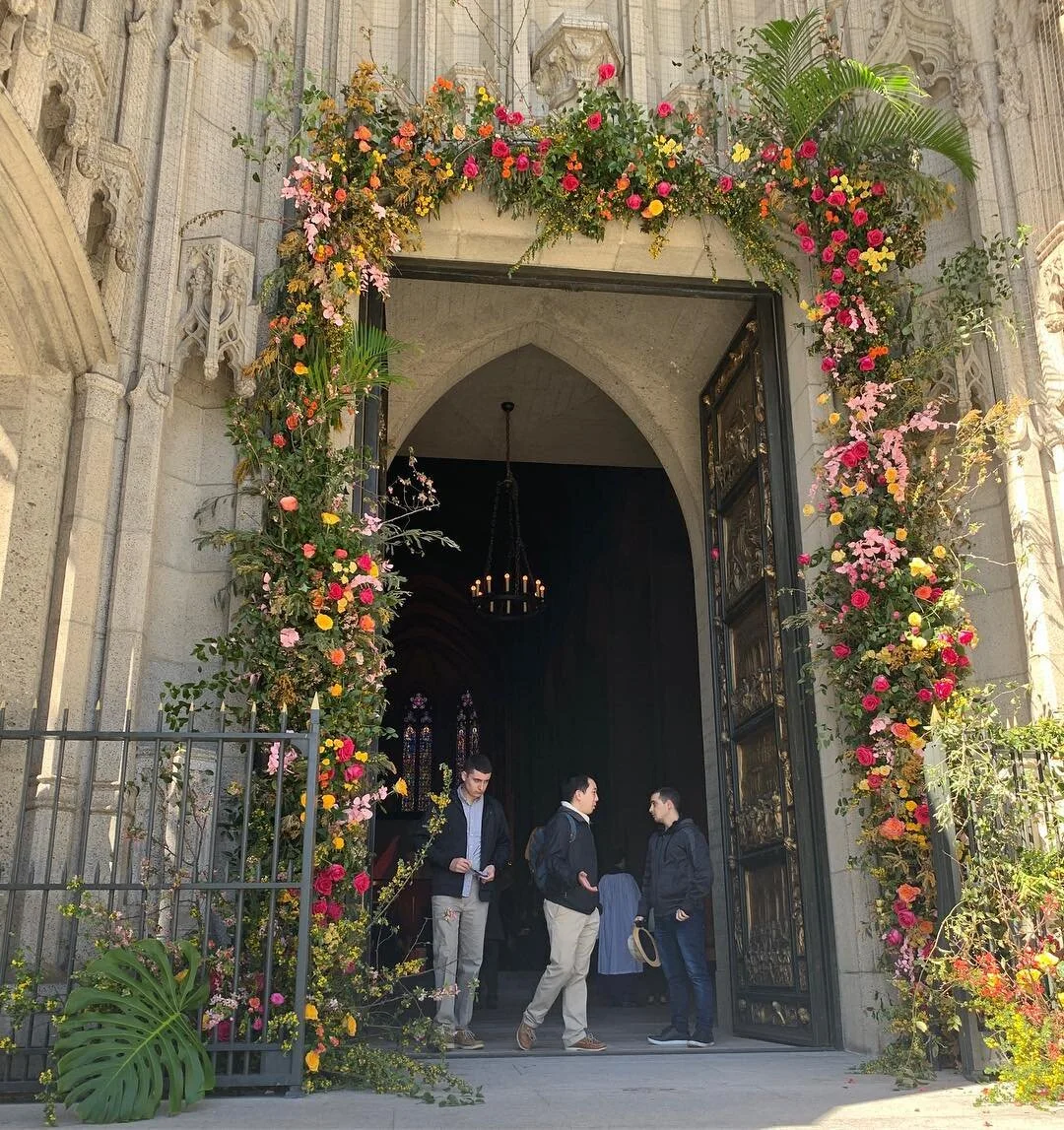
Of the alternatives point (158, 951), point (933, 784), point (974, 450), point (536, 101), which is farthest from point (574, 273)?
point (158, 951)

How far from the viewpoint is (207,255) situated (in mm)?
5980

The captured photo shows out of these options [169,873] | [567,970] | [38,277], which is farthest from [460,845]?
[38,277]

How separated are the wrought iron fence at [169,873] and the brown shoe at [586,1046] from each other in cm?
186

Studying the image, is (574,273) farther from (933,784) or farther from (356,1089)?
(356,1089)

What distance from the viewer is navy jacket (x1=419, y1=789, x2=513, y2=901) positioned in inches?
254

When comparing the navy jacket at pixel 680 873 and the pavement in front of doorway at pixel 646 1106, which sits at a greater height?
the navy jacket at pixel 680 873

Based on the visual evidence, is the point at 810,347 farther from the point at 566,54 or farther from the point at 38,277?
the point at 38,277

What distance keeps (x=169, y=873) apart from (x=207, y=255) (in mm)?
2981

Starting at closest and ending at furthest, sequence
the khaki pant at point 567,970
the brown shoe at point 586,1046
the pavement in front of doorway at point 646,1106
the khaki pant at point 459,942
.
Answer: the pavement in front of doorway at point 646,1106 < the brown shoe at point 586,1046 < the khaki pant at point 567,970 < the khaki pant at point 459,942

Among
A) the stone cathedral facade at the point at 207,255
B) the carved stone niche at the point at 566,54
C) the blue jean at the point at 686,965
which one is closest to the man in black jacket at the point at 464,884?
the blue jean at the point at 686,965

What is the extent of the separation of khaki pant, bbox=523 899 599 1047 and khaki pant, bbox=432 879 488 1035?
34 centimetres

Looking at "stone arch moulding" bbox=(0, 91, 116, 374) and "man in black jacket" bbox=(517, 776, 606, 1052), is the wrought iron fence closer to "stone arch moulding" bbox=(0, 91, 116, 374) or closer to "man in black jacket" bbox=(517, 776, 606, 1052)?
"stone arch moulding" bbox=(0, 91, 116, 374)

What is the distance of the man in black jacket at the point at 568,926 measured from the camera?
20.2ft

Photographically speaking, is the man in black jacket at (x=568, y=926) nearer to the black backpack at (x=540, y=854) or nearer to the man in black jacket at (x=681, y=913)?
the black backpack at (x=540, y=854)
